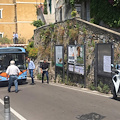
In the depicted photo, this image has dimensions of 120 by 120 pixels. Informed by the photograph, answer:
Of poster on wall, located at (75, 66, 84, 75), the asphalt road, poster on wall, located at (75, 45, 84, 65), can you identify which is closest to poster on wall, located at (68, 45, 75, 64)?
poster on wall, located at (75, 45, 84, 65)

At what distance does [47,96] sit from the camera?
11.1m

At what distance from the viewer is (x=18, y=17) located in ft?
123

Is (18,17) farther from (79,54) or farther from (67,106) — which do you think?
(67,106)

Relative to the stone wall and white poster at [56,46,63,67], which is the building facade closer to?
white poster at [56,46,63,67]

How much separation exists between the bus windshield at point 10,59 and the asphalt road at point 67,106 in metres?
4.08

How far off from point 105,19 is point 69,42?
2.78 meters

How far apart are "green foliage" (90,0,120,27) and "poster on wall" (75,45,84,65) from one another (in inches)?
122

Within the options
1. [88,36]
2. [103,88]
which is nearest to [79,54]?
[88,36]

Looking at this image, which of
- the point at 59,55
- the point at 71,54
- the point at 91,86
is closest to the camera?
the point at 91,86

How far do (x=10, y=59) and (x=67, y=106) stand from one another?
→ 787 centimetres

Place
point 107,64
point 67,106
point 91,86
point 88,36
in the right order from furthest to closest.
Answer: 1. point 88,36
2. point 91,86
3. point 107,64
4. point 67,106

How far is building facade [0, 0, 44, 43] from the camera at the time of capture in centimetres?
3747

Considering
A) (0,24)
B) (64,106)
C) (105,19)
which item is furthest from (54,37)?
(0,24)

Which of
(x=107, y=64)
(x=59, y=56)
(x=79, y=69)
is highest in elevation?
(x=59, y=56)
